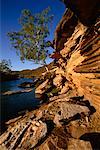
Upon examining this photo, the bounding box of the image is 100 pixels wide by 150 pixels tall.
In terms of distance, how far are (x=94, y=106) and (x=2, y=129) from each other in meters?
8.43

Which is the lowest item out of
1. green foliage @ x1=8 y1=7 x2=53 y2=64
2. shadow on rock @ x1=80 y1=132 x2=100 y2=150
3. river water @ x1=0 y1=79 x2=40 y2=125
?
shadow on rock @ x1=80 y1=132 x2=100 y2=150

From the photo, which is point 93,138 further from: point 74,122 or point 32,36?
point 32,36

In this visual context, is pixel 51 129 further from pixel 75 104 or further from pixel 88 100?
pixel 88 100

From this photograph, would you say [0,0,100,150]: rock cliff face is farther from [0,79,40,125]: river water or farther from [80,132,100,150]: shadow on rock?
[0,79,40,125]: river water

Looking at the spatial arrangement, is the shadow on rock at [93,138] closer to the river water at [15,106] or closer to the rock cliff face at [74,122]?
the rock cliff face at [74,122]

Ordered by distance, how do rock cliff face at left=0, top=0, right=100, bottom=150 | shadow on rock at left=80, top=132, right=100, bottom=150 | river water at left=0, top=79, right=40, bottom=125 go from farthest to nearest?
river water at left=0, top=79, right=40, bottom=125
rock cliff face at left=0, top=0, right=100, bottom=150
shadow on rock at left=80, top=132, right=100, bottom=150

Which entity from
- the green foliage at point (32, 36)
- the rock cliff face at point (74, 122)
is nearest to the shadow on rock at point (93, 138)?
the rock cliff face at point (74, 122)

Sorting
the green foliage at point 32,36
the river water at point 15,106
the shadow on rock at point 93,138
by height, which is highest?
the green foliage at point 32,36

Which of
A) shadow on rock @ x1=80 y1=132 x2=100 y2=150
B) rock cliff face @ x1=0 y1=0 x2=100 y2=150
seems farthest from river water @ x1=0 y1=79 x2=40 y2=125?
shadow on rock @ x1=80 y1=132 x2=100 y2=150

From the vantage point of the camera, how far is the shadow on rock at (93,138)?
10309 millimetres

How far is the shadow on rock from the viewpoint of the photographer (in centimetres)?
1031

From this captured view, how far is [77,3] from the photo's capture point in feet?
39.4

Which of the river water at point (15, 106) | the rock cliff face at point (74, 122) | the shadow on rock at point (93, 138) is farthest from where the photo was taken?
the river water at point (15, 106)

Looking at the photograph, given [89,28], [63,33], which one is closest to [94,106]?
[89,28]
